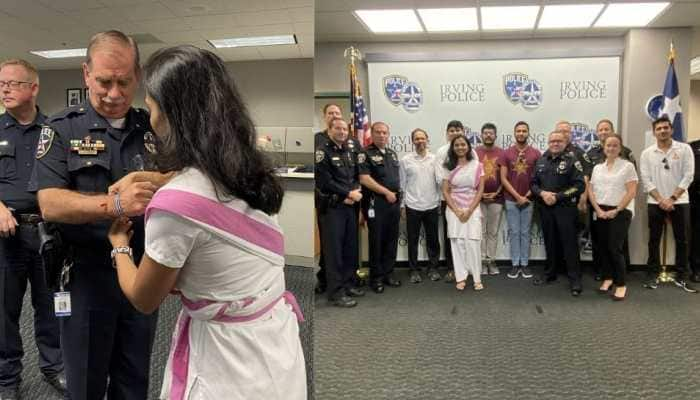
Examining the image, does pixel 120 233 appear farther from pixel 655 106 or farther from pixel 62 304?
pixel 655 106

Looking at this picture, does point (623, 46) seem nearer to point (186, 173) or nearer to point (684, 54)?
point (684, 54)

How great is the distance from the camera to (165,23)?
1.80m

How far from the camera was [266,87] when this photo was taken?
1907 mm

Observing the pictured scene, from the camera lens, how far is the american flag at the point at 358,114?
4.30ft

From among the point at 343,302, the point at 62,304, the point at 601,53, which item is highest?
the point at 601,53

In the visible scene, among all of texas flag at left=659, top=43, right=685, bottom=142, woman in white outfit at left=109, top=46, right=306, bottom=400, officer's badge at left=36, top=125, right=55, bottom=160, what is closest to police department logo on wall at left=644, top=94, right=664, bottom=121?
texas flag at left=659, top=43, right=685, bottom=142

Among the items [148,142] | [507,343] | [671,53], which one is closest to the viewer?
[148,142]

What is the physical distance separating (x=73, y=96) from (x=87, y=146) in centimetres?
65

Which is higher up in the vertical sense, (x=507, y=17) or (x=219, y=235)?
(x=507, y=17)

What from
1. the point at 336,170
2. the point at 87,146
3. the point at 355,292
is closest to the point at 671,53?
the point at 336,170

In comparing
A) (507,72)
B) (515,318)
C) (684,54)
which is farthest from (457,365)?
(684,54)

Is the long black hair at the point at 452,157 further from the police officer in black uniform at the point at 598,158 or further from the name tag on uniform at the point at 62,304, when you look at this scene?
the name tag on uniform at the point at 62,304

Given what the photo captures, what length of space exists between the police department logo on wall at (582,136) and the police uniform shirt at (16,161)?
199 cm

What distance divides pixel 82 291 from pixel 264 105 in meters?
1.17
